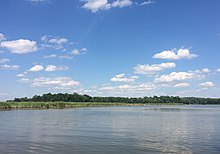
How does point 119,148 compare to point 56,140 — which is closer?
point 119,148

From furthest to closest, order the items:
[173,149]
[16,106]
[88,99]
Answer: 1. [88,99]
2. [16,106]
3. [173,149]

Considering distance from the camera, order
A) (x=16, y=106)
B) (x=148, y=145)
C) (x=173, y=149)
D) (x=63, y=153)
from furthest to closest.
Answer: (x=16, y=106)
(x=148, y=145)
(x=173, y=149)
(x=63, y=153)

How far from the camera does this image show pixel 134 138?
1091 inches

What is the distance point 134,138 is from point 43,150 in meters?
9.26

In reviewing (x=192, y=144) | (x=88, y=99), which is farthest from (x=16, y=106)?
(x=88, y=99)

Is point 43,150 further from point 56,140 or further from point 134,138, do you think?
point 134,138

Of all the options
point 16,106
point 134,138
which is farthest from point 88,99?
point 134,138

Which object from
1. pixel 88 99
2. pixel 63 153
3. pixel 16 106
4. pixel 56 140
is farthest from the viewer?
pixel 88 99

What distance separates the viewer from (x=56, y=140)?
2622 cm

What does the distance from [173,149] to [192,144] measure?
10.5ft

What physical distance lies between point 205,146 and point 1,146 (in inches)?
606

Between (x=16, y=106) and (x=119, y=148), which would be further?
(x=16, y=106)

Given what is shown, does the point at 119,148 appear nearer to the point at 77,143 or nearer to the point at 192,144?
the point at 77,143

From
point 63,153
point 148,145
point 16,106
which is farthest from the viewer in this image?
point 16,106
